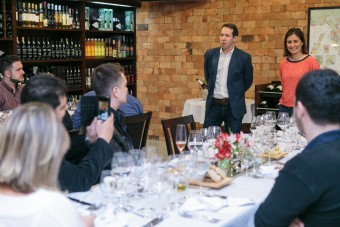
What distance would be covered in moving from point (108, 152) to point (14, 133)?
1004 mm

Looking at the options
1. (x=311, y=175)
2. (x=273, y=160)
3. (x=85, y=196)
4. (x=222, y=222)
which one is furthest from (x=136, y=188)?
(x=273, y=160)

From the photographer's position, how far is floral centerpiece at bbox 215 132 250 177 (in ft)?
8.64

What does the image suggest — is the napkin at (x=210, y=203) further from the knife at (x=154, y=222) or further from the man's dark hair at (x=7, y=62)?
the man's dark hair at (x=7, y=62)

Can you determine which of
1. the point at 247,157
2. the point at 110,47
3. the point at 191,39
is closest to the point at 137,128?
the point at 247,157

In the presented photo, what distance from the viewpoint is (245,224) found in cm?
208

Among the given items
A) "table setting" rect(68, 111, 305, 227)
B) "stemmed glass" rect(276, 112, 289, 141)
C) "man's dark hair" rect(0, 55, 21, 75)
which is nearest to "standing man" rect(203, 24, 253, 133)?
"stemmed glass" rect(276, 112, 289, 141)

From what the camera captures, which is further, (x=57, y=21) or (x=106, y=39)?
(x=106, y=39)

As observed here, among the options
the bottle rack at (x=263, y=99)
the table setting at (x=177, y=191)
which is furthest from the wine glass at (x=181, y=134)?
the bottle rack at (x=263, y=99)

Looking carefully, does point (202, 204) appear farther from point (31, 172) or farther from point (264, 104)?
point (264, 104)

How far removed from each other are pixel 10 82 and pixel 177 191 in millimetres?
3848

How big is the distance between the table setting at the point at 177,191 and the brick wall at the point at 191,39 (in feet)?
13.6

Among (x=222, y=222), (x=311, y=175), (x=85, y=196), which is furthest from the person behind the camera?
(x=85, y=196)

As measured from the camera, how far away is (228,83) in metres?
5.29

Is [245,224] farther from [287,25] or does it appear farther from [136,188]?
[287,25]
